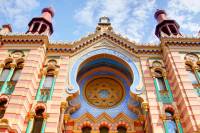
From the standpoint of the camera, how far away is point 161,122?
15234 mm

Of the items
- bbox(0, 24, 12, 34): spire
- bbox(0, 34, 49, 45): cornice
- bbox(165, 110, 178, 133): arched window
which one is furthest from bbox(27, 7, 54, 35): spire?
bbox(165, 110, 178, 133): arched window

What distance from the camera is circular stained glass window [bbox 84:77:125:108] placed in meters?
19.5

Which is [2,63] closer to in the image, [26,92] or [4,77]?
[4,77]

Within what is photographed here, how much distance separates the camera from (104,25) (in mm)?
23078

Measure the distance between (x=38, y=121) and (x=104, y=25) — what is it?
469 inches

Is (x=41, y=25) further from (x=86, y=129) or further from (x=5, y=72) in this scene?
(x=86, y=129)

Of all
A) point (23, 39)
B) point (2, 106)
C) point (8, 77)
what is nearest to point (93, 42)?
point (23, 39)

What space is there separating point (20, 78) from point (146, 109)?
9.44 m

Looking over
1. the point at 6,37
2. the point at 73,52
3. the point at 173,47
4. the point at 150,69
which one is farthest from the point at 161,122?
the point at 6,37

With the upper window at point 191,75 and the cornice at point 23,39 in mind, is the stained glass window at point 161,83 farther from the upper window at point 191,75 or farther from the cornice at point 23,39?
the cornice at point 23,39

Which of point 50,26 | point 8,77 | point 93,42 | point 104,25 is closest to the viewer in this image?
point 8,77

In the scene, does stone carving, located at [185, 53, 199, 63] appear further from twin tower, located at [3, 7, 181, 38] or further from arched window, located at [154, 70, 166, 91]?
twin tower, located at [3, 7, 181, 38]

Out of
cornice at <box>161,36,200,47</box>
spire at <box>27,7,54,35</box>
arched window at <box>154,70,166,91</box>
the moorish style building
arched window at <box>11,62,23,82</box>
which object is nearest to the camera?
the moorish style building

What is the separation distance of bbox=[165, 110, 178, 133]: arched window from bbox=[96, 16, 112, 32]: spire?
33.2ft
